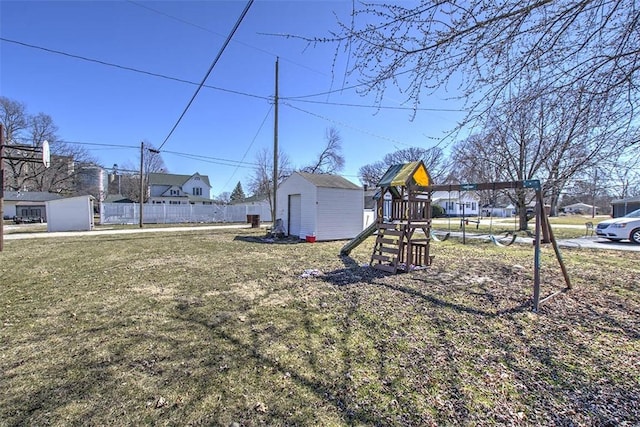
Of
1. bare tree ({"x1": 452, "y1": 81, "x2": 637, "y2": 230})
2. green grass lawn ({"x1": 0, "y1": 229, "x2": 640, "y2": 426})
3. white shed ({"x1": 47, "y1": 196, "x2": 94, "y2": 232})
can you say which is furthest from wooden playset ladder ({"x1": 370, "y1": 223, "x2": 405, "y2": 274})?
white shed ({"x1": 47, "y1": 196, "x2": 94, "y2": 232})

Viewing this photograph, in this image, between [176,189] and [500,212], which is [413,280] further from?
[500,212]

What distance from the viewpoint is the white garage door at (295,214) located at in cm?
1380

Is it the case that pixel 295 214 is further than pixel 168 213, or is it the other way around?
pixel 168 213

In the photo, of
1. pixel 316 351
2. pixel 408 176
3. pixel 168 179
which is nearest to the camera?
pixel 316 351

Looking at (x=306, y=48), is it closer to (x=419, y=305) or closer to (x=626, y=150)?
(x=626, y=150)

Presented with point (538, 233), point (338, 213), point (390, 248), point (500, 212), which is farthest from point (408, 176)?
point (500, 212)

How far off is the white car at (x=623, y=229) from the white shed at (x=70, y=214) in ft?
89.5

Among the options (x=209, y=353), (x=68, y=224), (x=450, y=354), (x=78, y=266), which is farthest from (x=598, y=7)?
(x=68, y=224)

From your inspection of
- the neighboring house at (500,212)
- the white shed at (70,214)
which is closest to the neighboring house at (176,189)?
the white shed at (70,214)

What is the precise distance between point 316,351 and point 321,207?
387 inches

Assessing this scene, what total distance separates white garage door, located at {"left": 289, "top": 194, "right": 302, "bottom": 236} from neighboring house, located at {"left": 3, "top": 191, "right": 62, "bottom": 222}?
102 feet

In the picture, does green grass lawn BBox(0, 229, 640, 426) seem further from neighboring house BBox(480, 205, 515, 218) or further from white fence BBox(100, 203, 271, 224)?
neighboring house BBox(480, 205, 515, 218)

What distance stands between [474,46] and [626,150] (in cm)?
158

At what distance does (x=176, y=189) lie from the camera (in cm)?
4431
